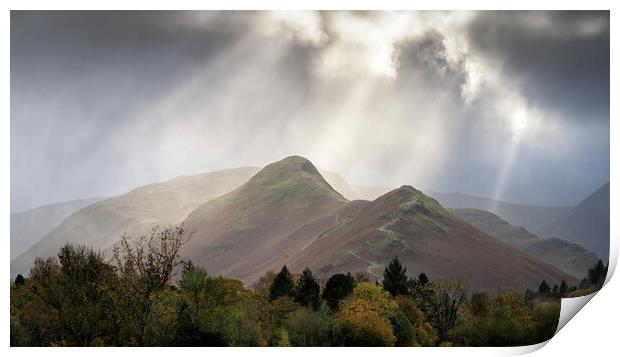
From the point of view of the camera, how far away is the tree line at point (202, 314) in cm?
2784

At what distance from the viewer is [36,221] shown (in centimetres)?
4069

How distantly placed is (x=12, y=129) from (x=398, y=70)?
23944 mm

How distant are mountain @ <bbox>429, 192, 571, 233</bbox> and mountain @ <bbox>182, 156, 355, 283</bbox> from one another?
41.3ft

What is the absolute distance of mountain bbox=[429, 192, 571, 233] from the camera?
4716 cm

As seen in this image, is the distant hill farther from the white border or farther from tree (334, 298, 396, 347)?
tree (334, 298, 396, 347)

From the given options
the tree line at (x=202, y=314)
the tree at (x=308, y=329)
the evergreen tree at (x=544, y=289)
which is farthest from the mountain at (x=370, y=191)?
the tree at (x=308, y=329)

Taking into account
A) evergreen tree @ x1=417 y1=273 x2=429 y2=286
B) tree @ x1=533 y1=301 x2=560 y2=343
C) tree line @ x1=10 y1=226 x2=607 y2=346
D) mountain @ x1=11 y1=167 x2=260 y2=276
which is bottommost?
tree @ x1=533 y1=301 x2=560 y2=343

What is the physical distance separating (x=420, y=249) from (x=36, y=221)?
107 feet

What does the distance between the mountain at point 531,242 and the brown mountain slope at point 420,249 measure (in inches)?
25.4

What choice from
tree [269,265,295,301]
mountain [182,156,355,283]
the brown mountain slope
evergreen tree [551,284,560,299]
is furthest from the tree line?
mountain [182,156,355,283]

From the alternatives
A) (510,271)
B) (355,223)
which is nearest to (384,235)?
(355,223)
